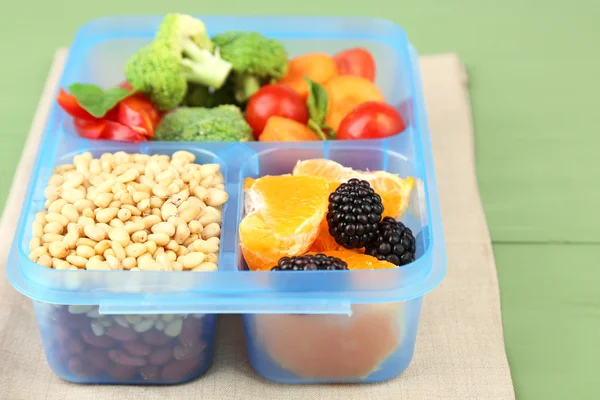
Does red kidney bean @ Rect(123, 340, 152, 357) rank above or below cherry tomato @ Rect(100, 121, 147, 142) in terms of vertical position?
below

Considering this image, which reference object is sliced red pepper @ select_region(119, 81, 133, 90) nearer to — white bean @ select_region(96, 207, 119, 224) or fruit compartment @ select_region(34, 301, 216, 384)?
white bean @ select_region(96, 207, 119, 224)

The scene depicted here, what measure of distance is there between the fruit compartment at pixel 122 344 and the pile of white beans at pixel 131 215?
0.08 meters

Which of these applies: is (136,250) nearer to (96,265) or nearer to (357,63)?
(96,265)

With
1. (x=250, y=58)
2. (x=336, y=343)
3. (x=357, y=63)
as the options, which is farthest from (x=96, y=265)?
(x=357, y=63)

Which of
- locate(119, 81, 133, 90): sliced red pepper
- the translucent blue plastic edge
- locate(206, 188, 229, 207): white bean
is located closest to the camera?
the translucent blue plastic edge

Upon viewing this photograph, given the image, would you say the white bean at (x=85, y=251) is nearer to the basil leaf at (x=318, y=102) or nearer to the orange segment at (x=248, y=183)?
the orange segment at (x=248, y=183)

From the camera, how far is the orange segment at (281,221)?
1486mm

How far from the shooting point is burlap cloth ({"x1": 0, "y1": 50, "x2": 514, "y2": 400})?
153 centimetres

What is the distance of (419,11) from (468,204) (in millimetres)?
921

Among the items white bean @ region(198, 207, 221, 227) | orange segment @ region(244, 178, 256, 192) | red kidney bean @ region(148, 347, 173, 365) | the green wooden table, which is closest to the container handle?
red kidney bean @ region(148, 347, 173, 365)

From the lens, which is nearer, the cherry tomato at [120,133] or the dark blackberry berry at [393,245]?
the dark blackberry berry at [393,245]

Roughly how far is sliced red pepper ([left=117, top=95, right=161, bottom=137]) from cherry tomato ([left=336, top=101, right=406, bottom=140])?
404mm

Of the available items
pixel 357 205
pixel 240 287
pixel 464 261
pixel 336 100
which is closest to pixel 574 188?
pixel 464 261

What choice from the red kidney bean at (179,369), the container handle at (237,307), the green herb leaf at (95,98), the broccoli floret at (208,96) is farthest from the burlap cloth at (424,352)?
the broccoli floret at (208,96)
